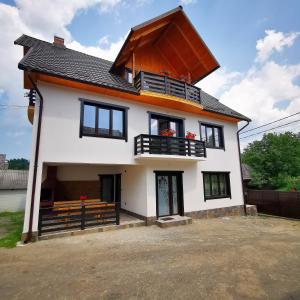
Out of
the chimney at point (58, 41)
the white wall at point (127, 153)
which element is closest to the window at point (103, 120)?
the white wall at point (127, 153)

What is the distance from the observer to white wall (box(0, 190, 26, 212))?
1499 cm

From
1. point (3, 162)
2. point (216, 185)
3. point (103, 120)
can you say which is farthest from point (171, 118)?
point (3, 162)

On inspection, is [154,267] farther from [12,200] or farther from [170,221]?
[12,200]

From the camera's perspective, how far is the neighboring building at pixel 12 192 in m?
15.1

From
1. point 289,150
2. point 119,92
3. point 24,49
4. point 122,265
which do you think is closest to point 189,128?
point 119,92

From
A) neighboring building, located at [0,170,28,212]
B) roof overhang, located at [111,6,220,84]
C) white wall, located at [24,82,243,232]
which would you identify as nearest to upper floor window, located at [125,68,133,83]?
roof overhang, located at [111,6,220,84]

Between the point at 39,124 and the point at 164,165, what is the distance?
5755 millimetres

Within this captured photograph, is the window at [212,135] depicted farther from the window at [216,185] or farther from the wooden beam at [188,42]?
the wooden beam at [188,42]

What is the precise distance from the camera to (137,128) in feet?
29.2

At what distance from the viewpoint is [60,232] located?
6719mm

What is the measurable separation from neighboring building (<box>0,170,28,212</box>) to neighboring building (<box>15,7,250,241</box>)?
7.53 metres

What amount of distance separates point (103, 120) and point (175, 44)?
265 inches

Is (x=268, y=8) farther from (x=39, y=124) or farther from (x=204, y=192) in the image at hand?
(x=39, y=124)

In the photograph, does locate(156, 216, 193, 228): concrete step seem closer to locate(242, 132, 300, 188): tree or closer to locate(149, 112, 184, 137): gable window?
locate(149, 112, 184, 137): gable window
